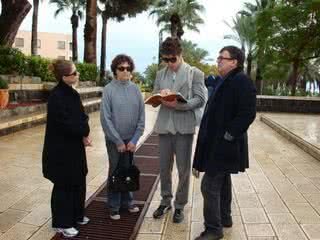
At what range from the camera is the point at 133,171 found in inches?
197

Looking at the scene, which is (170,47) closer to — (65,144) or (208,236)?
(65,144)

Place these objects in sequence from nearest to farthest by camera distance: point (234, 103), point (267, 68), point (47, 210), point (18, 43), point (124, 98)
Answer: point (234, 103) < point (124, 98) < point (47, 210) < point (267, 68) < point (18, 43)

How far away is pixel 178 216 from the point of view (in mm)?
5000

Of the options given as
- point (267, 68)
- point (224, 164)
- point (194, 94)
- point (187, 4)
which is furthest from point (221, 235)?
point (187, 4)

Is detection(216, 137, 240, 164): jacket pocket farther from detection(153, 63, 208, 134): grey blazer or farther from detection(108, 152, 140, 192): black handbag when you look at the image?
detection(108, 152, 140, 192): black handbag

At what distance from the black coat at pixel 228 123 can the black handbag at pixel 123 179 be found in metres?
0.85

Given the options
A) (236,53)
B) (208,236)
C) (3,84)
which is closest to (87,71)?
(3,84)

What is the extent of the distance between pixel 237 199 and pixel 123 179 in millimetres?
1653

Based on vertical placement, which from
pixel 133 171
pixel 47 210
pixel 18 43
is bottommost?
pixel 47 210

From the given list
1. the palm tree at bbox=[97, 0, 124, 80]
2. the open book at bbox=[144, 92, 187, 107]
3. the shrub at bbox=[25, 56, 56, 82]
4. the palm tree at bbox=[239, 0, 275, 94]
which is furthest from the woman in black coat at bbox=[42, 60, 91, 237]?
the palm tree at bbox=[97, 0, 124, 80]

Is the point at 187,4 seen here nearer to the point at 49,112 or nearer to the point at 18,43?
the point at 49,112

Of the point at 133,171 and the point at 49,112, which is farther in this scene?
the point at 133,171

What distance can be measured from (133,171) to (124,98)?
2.41 ft

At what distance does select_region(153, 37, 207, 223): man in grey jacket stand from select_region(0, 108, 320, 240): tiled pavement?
456 millimetres
